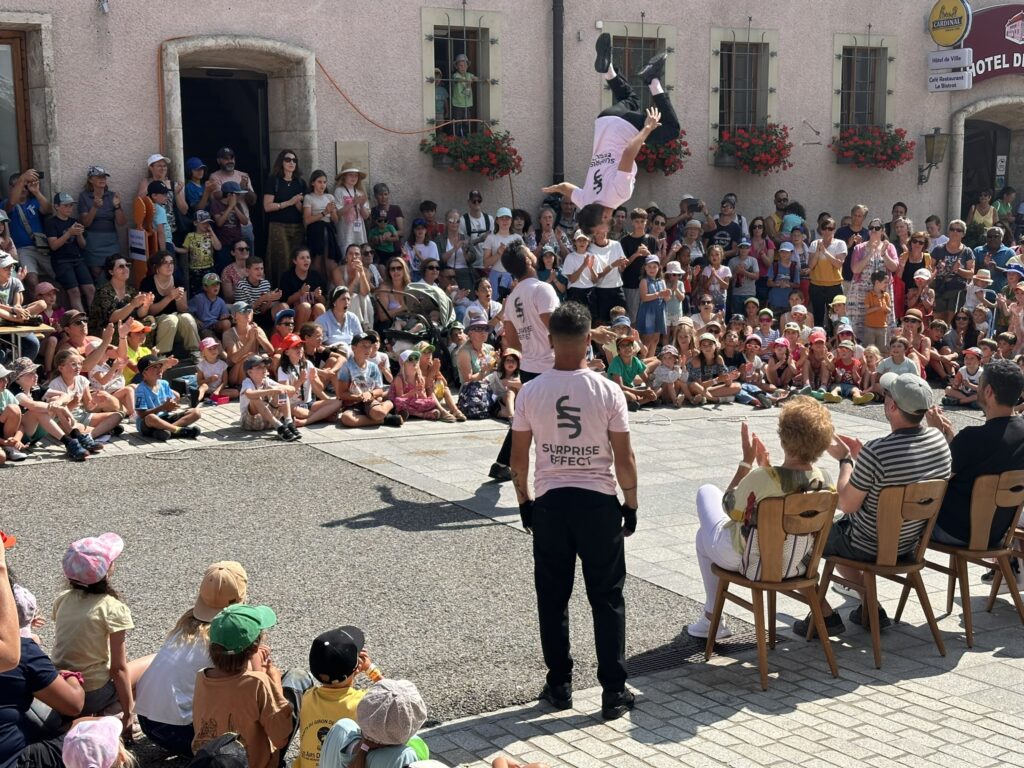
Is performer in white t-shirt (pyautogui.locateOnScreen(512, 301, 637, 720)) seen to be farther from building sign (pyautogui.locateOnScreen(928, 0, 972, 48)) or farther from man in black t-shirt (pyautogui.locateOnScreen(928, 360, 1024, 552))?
building sign (pyautogui.locateOnScreen(928, 0, 972, 48))

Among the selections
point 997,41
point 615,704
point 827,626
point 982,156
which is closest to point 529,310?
point 827,626

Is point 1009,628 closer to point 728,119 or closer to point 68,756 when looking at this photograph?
point 68,756

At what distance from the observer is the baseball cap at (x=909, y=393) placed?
623cm

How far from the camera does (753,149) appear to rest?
18734mm

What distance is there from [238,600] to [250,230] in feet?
34.7

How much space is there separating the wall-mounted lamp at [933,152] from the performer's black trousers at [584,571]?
651 inches

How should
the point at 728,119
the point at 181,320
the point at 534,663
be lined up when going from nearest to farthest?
the point at 534,663, the point at 181,320, the point at 728,119

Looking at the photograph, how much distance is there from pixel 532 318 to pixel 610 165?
2.13m

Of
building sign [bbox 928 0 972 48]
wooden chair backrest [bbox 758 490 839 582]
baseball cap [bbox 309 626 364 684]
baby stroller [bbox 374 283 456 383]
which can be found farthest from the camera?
building sign [bbox 928 0 972 48]

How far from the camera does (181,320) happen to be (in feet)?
44.8

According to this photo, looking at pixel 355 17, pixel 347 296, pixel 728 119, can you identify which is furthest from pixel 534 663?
pixel 728 119

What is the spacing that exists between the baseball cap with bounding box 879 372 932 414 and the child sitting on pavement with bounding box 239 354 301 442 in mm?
6633

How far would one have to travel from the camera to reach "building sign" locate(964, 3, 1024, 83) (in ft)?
68.8

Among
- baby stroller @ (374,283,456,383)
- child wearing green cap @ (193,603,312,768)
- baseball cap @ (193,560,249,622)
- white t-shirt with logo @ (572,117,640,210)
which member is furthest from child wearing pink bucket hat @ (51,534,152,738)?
baby stroller @ (374,283,456,383)
